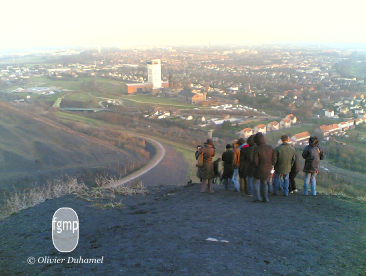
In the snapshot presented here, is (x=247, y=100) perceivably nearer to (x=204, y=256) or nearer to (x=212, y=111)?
(x=212, y=111)

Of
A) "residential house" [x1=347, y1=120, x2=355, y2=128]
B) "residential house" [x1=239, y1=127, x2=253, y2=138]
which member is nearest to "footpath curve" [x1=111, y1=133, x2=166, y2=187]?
"residential house" [x1=239, y1=127, x2=253, y2=138]

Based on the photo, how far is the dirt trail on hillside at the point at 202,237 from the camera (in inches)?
127

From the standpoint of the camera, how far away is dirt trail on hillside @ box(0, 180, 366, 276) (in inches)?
127

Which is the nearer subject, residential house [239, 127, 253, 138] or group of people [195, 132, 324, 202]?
group of people [195, 132, 324, 202]

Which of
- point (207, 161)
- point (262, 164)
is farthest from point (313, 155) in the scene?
point (207, 161)

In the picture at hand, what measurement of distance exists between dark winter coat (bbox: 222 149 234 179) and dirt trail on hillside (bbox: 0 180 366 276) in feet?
2.60

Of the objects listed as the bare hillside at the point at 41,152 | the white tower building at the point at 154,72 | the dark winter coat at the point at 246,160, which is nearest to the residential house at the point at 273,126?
the bare hillside at the point at 41,152

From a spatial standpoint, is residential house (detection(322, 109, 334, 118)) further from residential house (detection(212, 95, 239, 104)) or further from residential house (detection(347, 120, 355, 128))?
residential house (detection(212, 95, 239, 104))

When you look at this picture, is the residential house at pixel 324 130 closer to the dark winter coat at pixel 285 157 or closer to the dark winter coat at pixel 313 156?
the dark winter coat at pixel 313 156

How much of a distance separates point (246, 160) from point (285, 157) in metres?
0.73

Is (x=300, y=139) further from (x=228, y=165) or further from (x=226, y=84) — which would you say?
(x=226, y=84)

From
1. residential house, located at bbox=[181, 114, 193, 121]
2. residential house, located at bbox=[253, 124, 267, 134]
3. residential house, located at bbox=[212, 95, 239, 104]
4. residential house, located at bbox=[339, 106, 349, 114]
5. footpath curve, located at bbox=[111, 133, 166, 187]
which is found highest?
residential house, located at bbox=[339, 106, 349, 114]

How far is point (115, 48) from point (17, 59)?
31.2 meters

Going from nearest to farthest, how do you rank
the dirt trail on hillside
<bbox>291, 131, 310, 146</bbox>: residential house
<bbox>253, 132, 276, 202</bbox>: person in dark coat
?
1. the dirt trail on hillside
2. <bbox>253, 132, 276, 202</bbox>: person in dark coat
3. <bbox>291, 131, 310, 146</bbox>: residential house
